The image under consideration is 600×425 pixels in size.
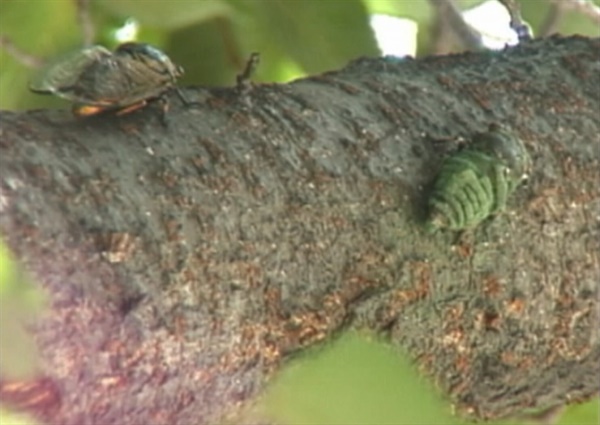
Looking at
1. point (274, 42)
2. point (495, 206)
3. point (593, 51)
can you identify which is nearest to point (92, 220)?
point (495, 206)

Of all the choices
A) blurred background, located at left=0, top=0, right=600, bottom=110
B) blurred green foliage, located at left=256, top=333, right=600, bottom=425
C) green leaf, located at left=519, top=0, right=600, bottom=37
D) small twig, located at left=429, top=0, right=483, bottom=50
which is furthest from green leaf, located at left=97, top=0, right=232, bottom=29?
blurred green foliage, located at left=256, top=333, right=600, bottom=425

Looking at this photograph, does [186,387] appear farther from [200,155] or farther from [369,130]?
[369,130]

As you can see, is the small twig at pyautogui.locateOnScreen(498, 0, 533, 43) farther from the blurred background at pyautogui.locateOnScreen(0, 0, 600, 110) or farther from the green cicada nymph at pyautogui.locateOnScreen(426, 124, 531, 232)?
the green cicada nymph at pyautogui.locateOnScreen(426, 124, 531, 232)

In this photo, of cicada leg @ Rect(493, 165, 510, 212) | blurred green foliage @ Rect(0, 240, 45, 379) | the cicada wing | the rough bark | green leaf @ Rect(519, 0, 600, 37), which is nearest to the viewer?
blurred green foliage @ Rect(0, 240, 45, 379)

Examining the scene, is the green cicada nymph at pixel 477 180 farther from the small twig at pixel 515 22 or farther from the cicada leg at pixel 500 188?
the small twig at pixel 515 22

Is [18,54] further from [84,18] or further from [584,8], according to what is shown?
[584,8]

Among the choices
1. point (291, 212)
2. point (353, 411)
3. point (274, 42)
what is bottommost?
point (353, 411)
